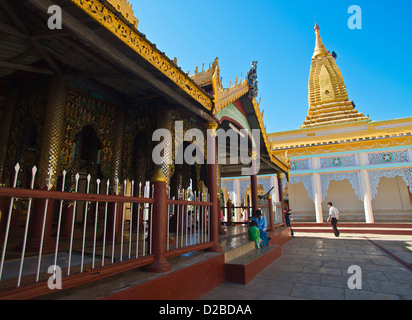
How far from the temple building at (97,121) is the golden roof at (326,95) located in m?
16.9

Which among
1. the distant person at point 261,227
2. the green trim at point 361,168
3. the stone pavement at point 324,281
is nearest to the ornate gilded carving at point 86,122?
the stone pavement at point 324,281

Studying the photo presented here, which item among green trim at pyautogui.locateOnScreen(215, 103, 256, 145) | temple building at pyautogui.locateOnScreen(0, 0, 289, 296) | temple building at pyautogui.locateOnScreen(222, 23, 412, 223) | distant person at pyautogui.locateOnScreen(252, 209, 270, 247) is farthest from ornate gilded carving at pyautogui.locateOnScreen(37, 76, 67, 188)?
temple building at pyautogui.locateOnScreen(222, 23, 412, 223)

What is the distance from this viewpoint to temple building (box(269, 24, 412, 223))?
13375 mm

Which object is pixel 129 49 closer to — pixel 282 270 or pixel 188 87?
pixel 188 87

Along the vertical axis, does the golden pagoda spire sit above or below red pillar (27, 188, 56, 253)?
above

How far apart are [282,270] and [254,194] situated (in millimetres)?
3059

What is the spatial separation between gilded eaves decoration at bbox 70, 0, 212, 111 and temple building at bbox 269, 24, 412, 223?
9.16m

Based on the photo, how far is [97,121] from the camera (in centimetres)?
473

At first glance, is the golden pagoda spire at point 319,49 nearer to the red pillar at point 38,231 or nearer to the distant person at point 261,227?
the distant person at point 261,227

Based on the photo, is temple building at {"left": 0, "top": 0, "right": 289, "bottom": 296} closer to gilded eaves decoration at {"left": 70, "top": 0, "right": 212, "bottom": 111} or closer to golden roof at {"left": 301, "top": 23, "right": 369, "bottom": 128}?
gilded eaves decoration at {"left": 70, "top": 0, "right": 212, "bottom": 111}

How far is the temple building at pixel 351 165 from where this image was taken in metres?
13.4

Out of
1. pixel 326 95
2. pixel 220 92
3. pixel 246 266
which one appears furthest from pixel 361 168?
pixel 246 266

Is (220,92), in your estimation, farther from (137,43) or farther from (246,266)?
(246,266)
